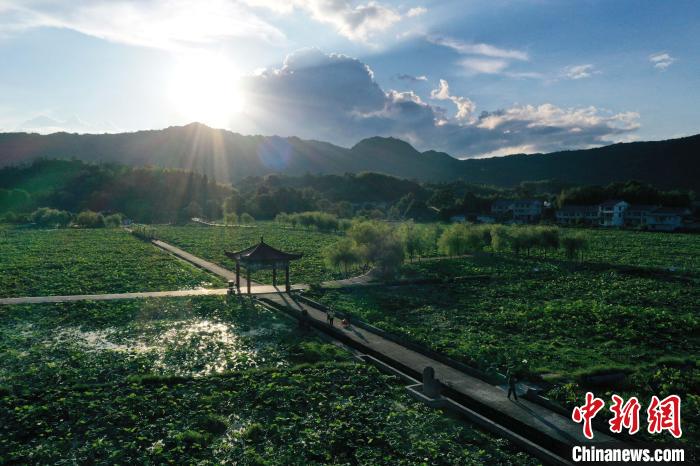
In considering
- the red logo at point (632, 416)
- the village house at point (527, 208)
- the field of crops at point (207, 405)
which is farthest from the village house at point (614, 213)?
the red logo at point (632, 416)

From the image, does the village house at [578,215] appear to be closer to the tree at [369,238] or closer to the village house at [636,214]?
the village house at [636,214]

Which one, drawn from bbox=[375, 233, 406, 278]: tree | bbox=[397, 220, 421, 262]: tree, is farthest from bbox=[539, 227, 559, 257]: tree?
bbox=[375, 233, 406, 278]: tree

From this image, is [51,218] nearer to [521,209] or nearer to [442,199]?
[442,199]

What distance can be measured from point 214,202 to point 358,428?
16264 cm

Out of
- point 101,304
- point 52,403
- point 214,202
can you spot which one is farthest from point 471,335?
point 214,202

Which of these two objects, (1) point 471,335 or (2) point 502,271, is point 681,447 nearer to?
(1) point 471,335

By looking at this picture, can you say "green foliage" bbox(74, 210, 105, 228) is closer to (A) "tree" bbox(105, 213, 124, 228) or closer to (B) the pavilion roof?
(A) "tree" bbox(105, 213, 124, 228)

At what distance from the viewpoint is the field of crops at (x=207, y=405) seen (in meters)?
14.3

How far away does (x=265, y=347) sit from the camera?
80.6 ft

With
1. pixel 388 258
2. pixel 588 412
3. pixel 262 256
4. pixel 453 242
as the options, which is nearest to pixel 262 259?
pixel 262 256

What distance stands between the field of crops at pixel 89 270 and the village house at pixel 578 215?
106142 mm

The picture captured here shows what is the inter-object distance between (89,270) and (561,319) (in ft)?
142

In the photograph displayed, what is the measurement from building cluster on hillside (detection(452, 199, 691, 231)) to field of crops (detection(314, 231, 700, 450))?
65206 mm

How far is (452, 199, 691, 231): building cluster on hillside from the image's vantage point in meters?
110
